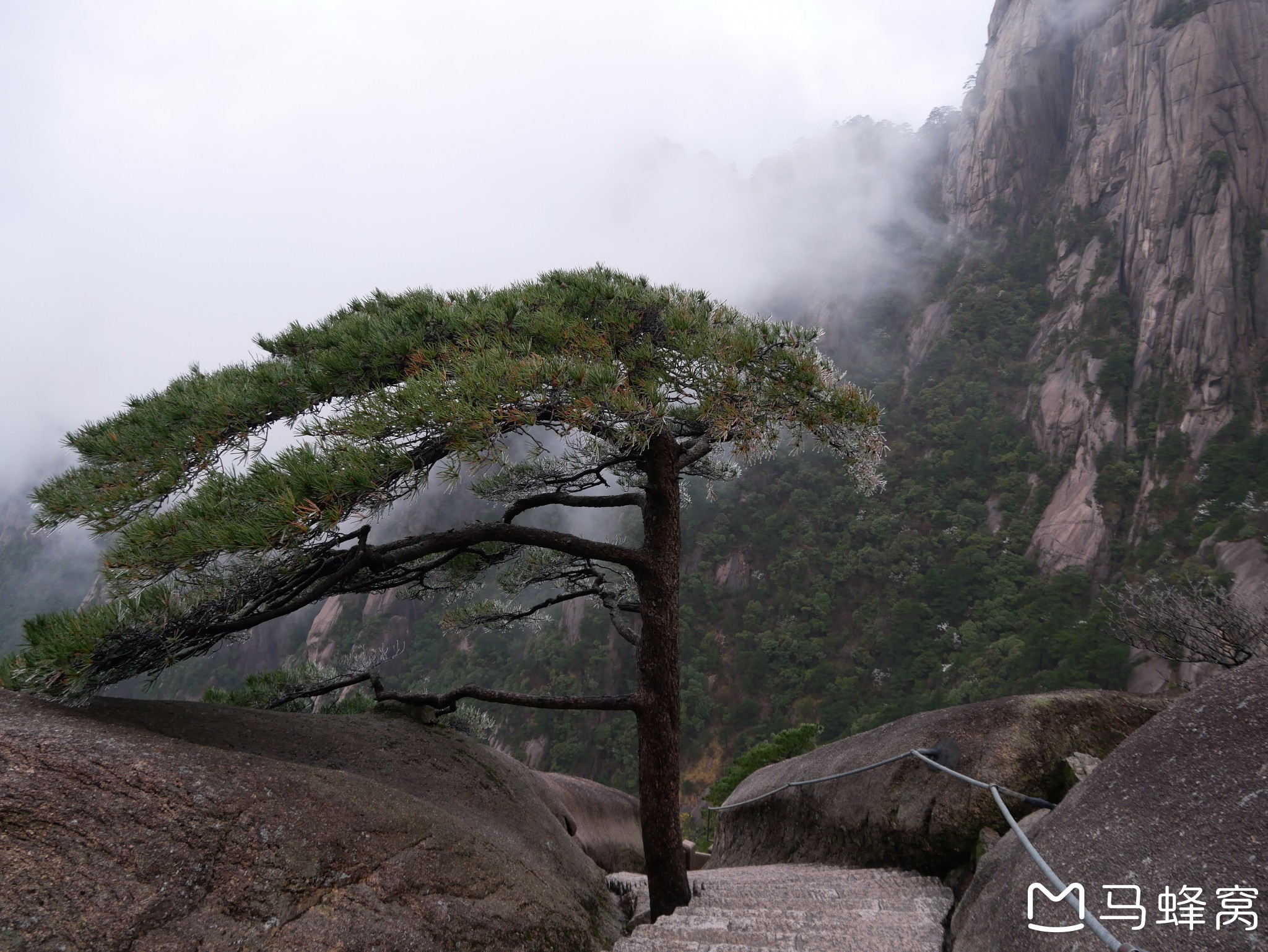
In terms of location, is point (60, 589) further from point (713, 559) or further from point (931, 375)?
point (931, 375)

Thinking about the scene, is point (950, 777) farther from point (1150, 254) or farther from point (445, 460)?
point (1150, 254)

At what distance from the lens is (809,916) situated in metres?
3.56

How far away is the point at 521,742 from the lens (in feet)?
143

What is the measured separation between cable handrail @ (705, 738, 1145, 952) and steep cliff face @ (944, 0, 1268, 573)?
4044cm

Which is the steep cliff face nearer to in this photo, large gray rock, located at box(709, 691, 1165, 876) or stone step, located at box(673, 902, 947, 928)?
large gray rock, located at box(709, 691, 1165, 876)

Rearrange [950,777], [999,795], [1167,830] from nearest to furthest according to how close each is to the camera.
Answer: [1167,830]
[999,795]
[950,777]

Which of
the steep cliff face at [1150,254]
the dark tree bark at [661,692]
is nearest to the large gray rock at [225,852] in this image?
the dark tree bark at [661,692]

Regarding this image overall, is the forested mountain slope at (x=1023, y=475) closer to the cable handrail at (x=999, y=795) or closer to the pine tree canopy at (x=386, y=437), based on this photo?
the cable handrail at (x=999, y=795)

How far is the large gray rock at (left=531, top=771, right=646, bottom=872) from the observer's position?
794 cm

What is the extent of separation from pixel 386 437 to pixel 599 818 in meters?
7.80

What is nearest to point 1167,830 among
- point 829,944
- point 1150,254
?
point 829,944

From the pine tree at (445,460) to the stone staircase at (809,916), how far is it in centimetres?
51

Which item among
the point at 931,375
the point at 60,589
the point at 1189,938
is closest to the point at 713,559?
the point at 931,375

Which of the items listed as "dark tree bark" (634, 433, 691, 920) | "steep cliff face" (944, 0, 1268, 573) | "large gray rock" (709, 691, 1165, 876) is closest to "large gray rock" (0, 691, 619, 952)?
"dark tree bark" (634, 433, 691, 920)
